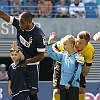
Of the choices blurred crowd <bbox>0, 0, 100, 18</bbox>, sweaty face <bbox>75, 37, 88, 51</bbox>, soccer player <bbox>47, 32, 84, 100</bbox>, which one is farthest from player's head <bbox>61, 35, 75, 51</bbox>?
blurred crowd <bbox>0, 0, 100, 18</bbox>

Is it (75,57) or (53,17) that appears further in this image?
(53,17)

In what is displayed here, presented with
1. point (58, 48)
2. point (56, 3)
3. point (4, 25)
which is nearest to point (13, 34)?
point (4, 25)

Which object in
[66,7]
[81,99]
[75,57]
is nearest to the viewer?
[75,57]

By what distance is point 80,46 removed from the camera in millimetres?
8570

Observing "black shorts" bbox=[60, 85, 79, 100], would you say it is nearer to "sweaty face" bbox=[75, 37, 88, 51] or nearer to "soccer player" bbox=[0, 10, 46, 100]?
"soccer player" bbox=[0, 10, 46, 100]

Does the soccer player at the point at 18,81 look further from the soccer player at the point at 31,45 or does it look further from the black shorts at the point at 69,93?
the black shorts at the point at 69,93

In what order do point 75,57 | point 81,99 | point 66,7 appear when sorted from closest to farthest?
point 75,57 → point 81,99 → point 66,7

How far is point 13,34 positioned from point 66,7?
1.98m

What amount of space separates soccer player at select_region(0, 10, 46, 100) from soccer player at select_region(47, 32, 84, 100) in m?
0.35

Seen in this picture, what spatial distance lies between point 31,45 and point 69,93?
3.39 ft

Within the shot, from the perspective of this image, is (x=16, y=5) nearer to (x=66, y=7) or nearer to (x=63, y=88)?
(x=66, y=7)

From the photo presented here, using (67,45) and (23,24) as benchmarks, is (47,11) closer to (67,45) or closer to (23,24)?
(23,24)

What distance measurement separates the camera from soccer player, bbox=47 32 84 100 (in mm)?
8398

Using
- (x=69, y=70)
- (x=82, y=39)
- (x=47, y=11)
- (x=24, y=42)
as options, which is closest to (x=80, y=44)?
(x=82, y=39)
